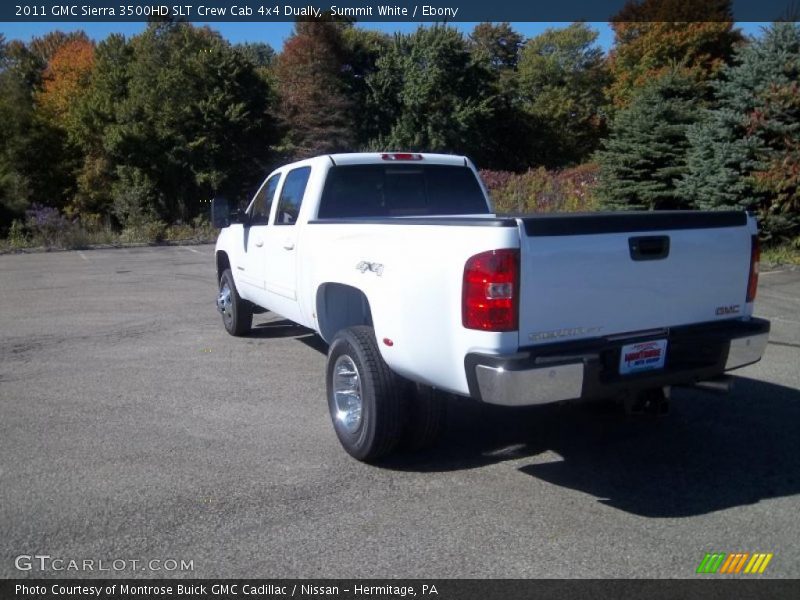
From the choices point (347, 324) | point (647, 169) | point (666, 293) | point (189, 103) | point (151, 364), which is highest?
point (189, 103)

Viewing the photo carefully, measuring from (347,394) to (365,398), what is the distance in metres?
0.43

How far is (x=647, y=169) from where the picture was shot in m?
19.1

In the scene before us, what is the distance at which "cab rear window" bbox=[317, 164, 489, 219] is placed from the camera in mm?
6367

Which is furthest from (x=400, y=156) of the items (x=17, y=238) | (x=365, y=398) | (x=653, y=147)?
(x=17, y=238)

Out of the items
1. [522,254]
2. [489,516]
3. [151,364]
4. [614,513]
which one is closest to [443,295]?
[522,254]

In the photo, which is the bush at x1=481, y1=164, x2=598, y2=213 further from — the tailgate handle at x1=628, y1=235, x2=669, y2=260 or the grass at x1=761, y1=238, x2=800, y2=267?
the tailgate handle at x1=628, y1=235, x2=669, y2=260

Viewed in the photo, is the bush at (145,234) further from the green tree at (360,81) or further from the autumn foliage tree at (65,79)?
the autumn foliage tree at (65,79)

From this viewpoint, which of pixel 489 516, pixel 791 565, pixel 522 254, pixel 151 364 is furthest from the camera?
pixel 151 364

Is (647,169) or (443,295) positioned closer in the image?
(443,295)

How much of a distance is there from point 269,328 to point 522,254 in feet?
20.1

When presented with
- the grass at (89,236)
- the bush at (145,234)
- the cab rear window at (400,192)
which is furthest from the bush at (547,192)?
the cab rear window at (400,192)

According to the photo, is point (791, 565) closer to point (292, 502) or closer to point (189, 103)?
point (292, 502)

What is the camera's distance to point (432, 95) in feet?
134

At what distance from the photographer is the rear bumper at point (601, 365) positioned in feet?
12.4
